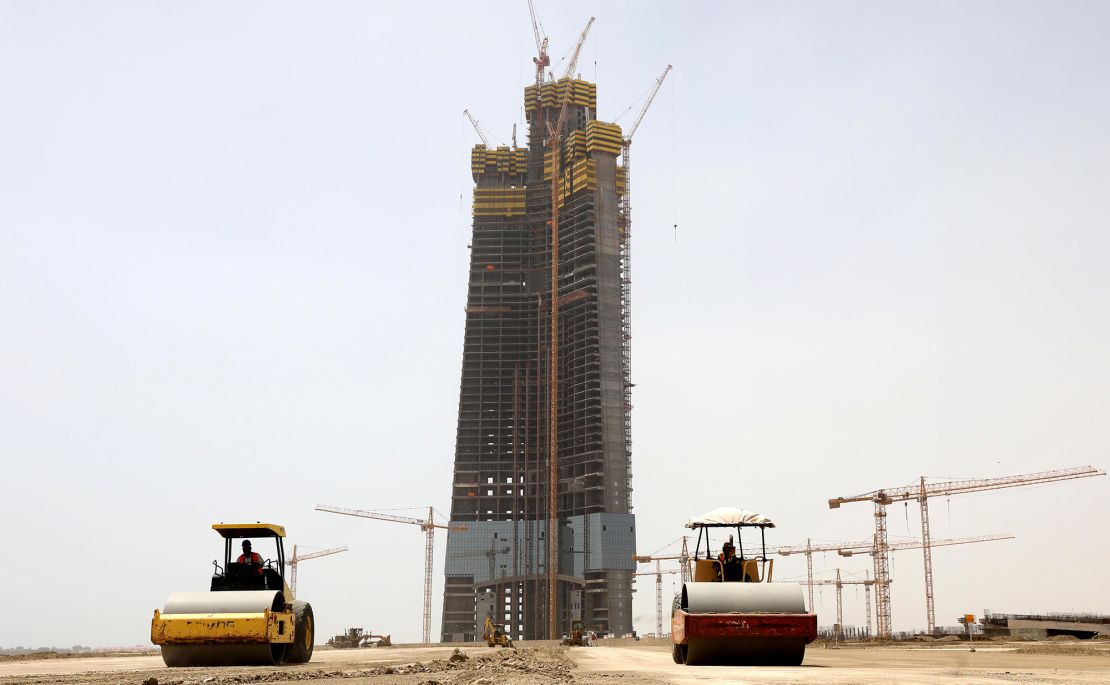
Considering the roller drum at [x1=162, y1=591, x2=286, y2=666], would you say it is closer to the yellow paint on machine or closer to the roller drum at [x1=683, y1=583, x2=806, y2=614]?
the yellow paint on machine

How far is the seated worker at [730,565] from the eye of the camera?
98.8ft

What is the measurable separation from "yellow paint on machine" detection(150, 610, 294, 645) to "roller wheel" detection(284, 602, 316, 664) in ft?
7.75

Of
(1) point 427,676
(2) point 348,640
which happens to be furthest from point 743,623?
(2) point 348,640

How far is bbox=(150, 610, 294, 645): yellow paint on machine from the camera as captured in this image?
28.0 m

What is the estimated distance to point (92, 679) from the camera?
22.5 meters

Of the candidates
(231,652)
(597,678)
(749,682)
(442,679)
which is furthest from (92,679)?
(749,682)

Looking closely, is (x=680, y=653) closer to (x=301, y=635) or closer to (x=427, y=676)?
(x=427, y=676)

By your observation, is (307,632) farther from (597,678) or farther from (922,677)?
(922,677)

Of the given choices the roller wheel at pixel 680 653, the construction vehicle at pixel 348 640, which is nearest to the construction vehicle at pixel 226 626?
the roller wheel at pixel 680 653

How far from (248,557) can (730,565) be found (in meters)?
14.0

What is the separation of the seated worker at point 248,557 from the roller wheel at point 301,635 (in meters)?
1.61

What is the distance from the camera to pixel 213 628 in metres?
28.1

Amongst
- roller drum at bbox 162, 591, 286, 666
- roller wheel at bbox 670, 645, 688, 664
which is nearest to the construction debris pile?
roller drum at bbox 162, 591, 286, 666

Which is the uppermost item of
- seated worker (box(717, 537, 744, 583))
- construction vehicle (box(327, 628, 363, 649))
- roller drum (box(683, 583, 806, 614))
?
seated worker (box(717, 537, 744, 583))
